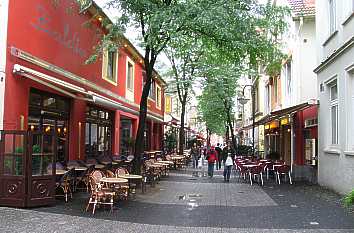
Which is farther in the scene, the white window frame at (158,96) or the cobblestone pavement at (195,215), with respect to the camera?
the white window frame at (158,96)

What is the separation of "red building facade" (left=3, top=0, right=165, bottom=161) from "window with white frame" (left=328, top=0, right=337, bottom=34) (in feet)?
27.6

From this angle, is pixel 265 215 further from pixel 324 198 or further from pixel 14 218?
pixel 14 218

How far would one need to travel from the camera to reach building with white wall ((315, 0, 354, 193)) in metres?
13.0

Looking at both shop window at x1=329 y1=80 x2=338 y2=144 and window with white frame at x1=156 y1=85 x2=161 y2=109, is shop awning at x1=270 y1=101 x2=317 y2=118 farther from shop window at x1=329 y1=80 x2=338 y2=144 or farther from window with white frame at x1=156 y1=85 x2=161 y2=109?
window with white frame at x1=156 y1=85 x2=161 y2=109

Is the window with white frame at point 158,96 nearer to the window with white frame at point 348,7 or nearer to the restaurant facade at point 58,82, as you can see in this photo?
the restaurant facade at point 58,82

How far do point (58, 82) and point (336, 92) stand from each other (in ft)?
31.1

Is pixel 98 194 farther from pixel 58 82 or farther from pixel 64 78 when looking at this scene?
pixel 64 78

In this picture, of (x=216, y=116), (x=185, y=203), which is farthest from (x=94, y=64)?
(x=216, y=116)

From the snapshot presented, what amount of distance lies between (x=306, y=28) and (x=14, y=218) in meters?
15.7

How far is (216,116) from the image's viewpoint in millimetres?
39344

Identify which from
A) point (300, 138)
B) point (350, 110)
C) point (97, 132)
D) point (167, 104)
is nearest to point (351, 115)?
point (350, 110)

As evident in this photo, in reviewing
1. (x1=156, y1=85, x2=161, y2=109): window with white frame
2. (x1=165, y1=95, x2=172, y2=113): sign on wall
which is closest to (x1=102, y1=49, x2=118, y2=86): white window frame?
(x1=156, y1=85, x2=161, y2=109): window with white frame

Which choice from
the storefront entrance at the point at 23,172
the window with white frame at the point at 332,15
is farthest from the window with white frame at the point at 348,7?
the storefront entrance at the point at 23,172

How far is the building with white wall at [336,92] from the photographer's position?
13.0 meters
